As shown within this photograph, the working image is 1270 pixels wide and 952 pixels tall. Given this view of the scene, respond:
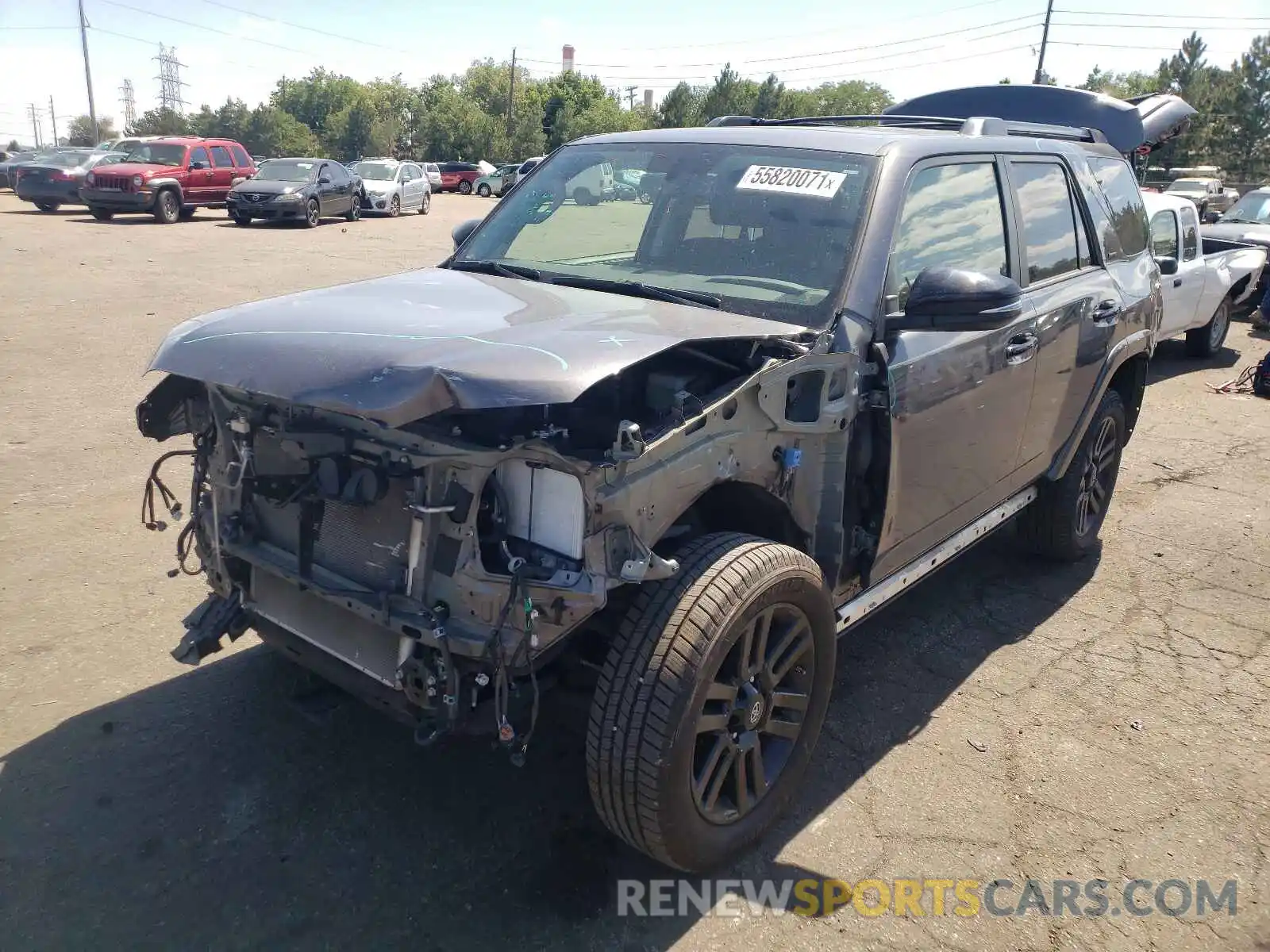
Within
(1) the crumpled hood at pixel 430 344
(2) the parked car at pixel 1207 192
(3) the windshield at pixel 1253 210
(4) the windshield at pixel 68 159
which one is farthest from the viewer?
(2) the parked car at pixel 1207 192

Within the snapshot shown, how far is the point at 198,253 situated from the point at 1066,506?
1488cm

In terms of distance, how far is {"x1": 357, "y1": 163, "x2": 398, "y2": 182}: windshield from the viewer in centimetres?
2688

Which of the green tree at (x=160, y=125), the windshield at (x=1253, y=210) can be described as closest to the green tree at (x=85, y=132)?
the green tree at (x=160, y=125)

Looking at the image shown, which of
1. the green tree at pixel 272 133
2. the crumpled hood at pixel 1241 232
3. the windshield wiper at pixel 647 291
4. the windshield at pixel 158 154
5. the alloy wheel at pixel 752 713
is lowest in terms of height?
the alloy wheel at pixel 752 713

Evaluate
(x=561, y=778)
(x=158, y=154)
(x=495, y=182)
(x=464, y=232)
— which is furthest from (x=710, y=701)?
(x=495, y=182)

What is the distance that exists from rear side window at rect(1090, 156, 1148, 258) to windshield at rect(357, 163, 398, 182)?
24.6m

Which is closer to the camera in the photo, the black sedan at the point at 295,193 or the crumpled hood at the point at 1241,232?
the crumpled hood at the point at 1241,232

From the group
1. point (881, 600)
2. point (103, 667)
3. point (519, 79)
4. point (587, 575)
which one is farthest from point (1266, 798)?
point (519, 79)

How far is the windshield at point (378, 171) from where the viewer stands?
2688 centimetres

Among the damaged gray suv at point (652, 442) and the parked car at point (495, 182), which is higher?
the parked car at point (495, 182)

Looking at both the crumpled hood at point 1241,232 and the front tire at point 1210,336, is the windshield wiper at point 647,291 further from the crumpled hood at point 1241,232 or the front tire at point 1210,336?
the crumpled hood at point 1241,232

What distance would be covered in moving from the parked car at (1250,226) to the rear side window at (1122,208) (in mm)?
8390

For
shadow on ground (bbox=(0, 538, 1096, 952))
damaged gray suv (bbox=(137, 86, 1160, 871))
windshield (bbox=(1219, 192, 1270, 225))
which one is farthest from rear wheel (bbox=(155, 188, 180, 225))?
windshield (bbox=(1219, 192, 1270, 225))

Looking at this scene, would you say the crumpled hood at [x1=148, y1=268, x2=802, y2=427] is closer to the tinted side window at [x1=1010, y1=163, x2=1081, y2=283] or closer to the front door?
the front door
